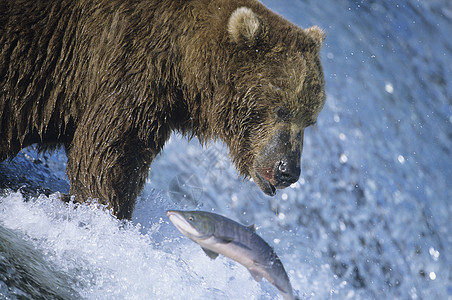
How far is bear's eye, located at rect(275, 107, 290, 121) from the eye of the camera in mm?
4336

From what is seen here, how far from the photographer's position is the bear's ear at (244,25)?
165 inches

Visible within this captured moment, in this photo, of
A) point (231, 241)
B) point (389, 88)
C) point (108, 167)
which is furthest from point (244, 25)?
point (389, 88)

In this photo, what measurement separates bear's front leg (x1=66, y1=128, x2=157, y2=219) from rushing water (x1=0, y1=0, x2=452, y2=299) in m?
1.11

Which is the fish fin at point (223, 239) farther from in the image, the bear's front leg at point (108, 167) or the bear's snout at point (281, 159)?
the bear's front leg at point (108, 167)

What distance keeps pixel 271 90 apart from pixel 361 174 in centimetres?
320

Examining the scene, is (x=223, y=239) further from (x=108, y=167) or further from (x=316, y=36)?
(x=316, y=36)

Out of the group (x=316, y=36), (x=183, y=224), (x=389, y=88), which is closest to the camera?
(x=183, y=224)

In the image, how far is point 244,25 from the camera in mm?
4191

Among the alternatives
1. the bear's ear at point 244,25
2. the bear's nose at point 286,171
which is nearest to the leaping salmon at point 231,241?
the bear's nose at point 286,171

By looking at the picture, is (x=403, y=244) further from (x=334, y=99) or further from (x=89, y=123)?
(x=89, y=123)

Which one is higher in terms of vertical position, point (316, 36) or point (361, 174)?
point (316, 36)

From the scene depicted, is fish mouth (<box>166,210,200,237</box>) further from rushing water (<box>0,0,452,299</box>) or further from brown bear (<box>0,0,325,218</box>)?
rushing water (<box>0,0,452,299</box>)

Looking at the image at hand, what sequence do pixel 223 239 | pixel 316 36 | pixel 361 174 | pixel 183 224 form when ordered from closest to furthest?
pixel 183 224 → pixel 223 239 → pixel 316 36 → pixel 361 174

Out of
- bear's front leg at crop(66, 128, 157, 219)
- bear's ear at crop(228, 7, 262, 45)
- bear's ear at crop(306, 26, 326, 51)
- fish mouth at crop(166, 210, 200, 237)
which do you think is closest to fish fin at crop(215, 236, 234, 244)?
fish mouth at crop(166, 210, 200, 237)
